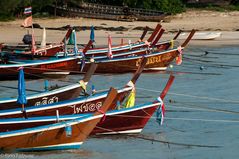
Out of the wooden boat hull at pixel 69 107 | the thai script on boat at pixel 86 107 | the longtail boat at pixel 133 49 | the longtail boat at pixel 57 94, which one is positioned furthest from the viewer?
the longtail boat at pixel 133 49

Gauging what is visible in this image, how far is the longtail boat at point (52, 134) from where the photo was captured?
17.9 metres

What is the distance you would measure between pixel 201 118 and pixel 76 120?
8377mm

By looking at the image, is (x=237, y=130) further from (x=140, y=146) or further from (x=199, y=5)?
(x=199, y=5)

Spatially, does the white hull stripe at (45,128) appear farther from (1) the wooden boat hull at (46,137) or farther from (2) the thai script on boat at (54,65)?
(2) the thai script on boat at (54,65)

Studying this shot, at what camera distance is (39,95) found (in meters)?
22.2

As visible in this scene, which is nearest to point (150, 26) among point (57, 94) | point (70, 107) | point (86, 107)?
point (57, 94)

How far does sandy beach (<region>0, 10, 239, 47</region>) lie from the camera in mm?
48875

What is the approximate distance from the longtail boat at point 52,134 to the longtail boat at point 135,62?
16.6m

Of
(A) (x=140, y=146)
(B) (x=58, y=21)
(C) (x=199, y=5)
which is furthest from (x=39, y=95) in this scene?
(C) (x=199, y=5)

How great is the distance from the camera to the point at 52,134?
59.3 ft

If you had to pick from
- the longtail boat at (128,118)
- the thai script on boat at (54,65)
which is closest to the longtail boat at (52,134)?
the longtail boat at (128,118)

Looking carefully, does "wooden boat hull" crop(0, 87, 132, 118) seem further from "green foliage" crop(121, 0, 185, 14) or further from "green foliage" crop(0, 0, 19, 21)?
"green foliage" crop(121, 0, 185, 14)

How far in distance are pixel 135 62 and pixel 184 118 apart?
1113 cm

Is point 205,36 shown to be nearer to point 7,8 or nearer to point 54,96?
point 7,8
